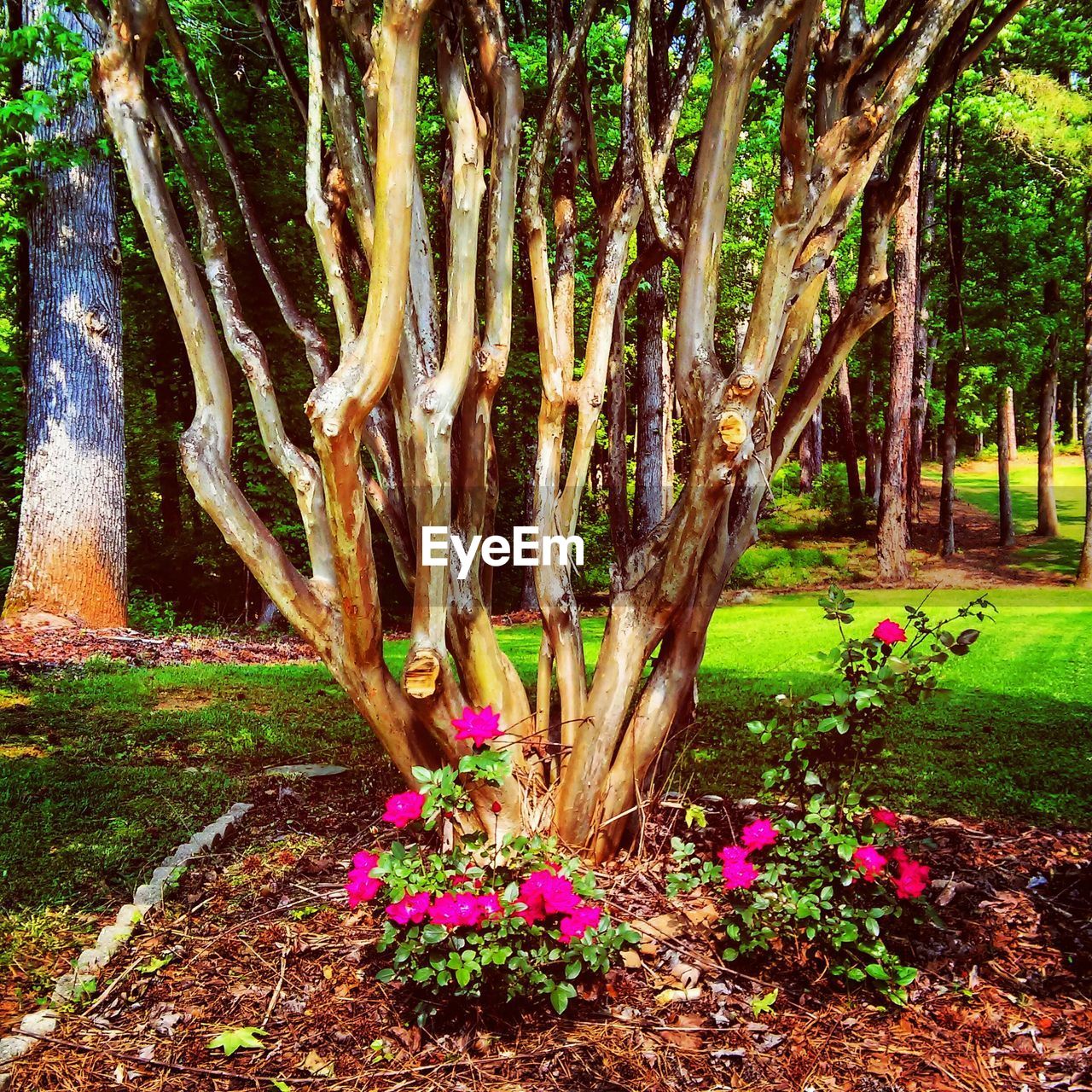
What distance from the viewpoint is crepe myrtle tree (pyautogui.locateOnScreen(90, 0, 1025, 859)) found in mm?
2961

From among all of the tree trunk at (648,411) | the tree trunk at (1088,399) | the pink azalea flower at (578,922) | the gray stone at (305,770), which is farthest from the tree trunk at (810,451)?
the pink azalea flower at (578,922)

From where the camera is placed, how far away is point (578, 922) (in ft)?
8.03

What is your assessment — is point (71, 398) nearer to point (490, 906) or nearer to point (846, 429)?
point (490, 906)

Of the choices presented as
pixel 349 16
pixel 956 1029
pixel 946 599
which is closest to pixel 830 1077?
pixel 956 1029

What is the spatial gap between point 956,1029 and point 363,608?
7.35 feet

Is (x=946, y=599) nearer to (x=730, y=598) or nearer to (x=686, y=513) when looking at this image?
(x=730, y=598)

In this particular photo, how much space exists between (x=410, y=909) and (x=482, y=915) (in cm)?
20

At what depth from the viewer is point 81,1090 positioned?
2.26m

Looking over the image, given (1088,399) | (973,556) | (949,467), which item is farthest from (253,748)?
(973,556)

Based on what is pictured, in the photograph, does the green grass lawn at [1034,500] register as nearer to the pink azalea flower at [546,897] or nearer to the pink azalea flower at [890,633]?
the pink azalea flower at [890,633]

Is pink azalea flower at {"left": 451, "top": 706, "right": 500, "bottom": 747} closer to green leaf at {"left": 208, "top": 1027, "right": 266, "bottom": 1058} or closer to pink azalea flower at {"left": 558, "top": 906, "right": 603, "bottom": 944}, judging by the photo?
pink azalea flower at {"left": 558, "top": 906, "right": 603, "bottom": 944}

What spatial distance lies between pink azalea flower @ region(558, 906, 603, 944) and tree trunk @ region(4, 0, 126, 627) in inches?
281

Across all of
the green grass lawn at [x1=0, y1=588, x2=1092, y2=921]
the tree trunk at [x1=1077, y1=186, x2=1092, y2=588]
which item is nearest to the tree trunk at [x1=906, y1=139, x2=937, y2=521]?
the tree trunk at [x1=1077, y1=186, x2=1092, y2=588]

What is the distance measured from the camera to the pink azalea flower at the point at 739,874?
263cm
